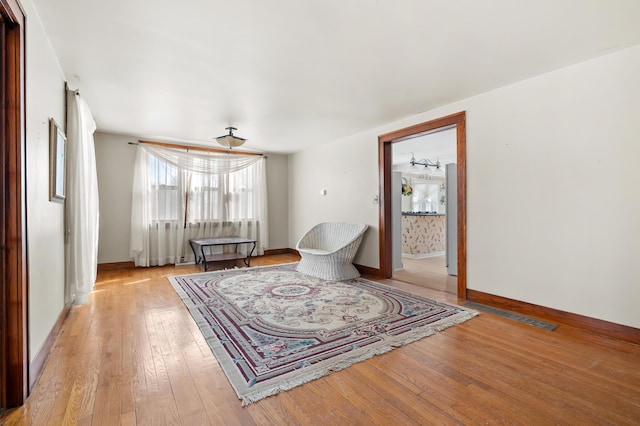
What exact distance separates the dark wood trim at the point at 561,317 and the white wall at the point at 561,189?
5 cm

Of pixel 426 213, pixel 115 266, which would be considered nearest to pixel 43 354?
pixel 115 266

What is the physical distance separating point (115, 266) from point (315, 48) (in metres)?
4.93

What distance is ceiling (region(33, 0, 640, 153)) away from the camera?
6.29 feet

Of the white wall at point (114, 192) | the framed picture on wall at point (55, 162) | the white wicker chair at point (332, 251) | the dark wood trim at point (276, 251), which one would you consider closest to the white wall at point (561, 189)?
the white wicker chair at point (332, 251)

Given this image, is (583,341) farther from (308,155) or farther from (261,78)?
(308,155)

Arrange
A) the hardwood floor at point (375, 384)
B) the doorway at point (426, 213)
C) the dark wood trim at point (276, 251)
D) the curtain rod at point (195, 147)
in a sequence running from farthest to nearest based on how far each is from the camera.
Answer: the dark wood trim at point (276, 251) → the curtain rod at point (195, 147) → the doorway at point (426, 213) → the hardwood floor at point (375, 384)

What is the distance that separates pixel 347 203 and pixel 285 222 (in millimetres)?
2214

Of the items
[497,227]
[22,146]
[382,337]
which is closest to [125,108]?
[22,146]

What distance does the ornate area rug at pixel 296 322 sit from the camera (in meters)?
1.97

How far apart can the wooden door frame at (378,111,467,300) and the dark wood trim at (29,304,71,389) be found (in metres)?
3.72

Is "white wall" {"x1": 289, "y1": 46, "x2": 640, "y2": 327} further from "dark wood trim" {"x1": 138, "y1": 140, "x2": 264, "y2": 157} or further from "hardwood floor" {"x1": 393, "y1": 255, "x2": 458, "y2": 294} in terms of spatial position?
"dark wood trim" {"x1": 138, "y1": 140, "x2": 264, "y2": 157}

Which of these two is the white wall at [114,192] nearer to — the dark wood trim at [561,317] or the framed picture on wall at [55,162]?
A: the framed picture on wall at [55,162]

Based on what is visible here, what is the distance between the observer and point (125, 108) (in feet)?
12.6

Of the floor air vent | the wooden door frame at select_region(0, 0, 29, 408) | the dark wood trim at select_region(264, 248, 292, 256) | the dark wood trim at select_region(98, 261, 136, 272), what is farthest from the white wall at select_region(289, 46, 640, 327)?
the dark wood trim at select_region(98, 261, 136, 272)
